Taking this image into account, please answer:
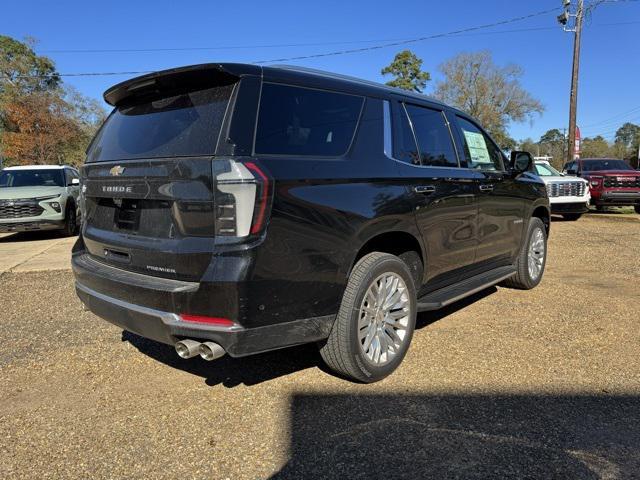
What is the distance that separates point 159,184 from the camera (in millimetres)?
2789

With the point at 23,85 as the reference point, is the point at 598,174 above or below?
below

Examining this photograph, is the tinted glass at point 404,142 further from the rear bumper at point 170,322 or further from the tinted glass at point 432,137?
the rear bumper at point 170,322

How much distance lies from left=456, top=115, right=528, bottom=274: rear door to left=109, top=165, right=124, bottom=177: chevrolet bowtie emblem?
115 inches

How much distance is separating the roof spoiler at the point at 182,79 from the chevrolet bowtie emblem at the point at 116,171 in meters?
0.52

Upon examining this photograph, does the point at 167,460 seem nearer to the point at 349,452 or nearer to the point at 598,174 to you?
the point at 349,452

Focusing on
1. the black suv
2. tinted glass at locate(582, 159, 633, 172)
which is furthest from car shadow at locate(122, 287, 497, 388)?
tinted glass at locate(582, 159, 633, 172)

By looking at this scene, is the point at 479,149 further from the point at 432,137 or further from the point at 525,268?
the point at 525,268

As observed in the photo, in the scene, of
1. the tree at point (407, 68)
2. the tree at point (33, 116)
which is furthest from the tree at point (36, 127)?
the tree at point (407, 68)

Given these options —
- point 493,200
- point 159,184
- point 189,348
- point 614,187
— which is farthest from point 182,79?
point 614,187

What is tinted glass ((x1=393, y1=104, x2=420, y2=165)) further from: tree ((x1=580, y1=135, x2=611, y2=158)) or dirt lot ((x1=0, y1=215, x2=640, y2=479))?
tree ((x1=580, y1=135, x2=611, y2=158))

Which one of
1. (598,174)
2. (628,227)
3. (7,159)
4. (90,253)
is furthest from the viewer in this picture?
(7,159)

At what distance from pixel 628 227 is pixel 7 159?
4499 cm

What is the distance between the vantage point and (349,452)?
263 cm

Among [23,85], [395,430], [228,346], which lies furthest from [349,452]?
[23,85]
